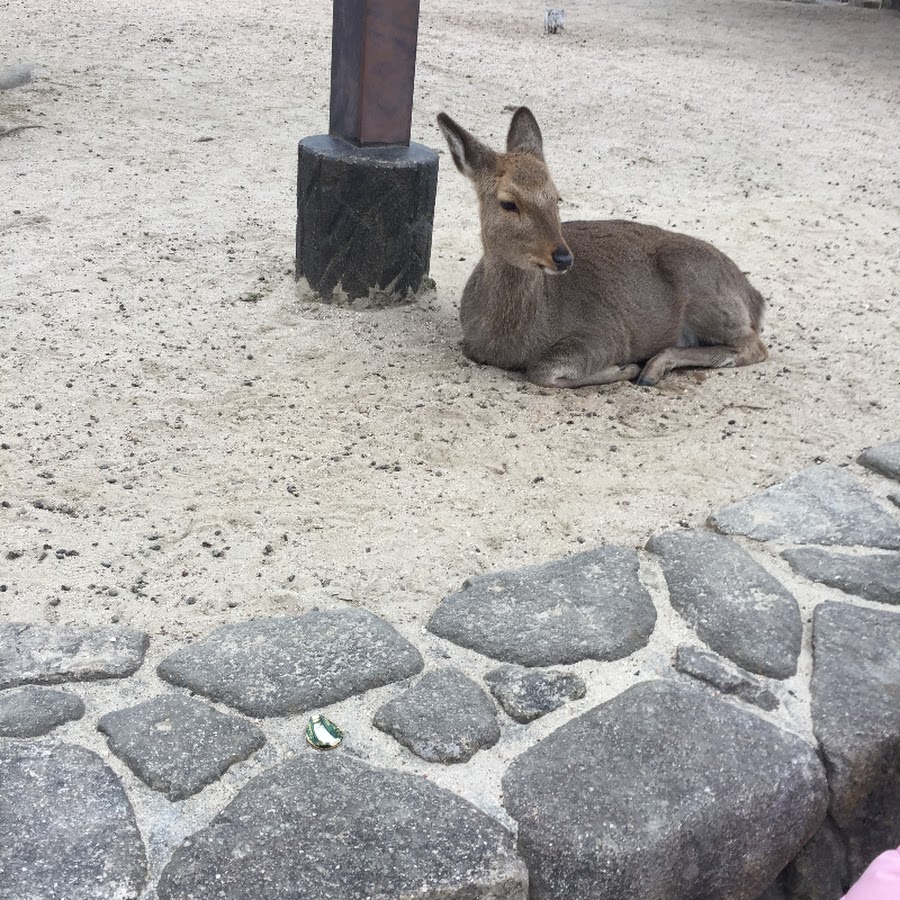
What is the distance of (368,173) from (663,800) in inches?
143

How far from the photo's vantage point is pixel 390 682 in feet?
9.78

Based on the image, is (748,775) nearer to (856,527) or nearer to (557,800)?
(557,800)

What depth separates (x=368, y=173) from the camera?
18.1 feet

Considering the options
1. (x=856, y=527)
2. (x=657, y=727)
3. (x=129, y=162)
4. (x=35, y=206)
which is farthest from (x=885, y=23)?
(x=657, y=727)

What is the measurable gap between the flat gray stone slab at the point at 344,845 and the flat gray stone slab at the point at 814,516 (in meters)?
1.66

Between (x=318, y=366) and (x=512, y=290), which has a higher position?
(x=512, y=290)

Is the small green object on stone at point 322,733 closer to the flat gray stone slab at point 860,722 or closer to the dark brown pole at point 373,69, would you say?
the flat gray stone slab at point 860,722

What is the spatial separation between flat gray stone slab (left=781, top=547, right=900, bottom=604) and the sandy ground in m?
0.47

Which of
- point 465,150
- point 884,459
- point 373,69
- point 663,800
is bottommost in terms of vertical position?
point 663,800

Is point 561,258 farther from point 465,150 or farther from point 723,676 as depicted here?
point 723,676

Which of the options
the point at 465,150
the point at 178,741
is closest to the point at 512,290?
the point at 465,150

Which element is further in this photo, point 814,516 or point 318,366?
point 318,366

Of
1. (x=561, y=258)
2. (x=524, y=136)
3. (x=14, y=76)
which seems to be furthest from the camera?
(x=14, y=76)

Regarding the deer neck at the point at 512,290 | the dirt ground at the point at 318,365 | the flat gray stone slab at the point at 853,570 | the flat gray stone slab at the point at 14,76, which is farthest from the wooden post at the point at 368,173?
the flat gray stone slab at the point at 14,76
